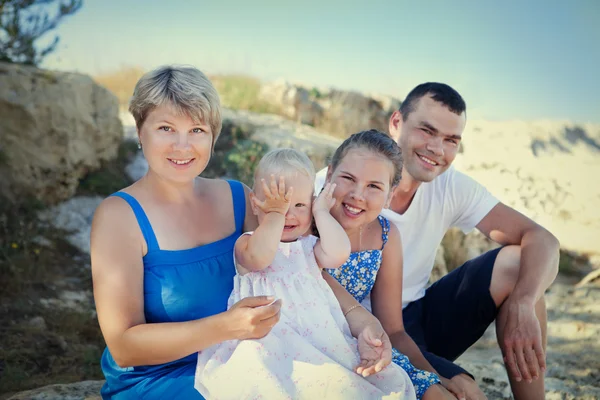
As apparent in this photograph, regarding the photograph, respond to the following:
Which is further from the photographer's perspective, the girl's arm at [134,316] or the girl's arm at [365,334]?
the girl's arm at [365,334]

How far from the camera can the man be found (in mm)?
2891

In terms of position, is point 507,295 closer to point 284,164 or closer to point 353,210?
point 353,210

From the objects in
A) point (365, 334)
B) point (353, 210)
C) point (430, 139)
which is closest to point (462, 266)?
point (430, 139)

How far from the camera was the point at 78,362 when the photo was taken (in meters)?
3.74

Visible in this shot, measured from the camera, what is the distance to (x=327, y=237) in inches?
87.4

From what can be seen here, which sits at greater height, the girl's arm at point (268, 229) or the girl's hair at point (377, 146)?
the girl's hair at point (377, 146)

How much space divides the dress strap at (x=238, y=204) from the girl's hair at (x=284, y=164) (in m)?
0.23

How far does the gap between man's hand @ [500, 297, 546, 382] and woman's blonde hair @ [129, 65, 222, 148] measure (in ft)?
5.76

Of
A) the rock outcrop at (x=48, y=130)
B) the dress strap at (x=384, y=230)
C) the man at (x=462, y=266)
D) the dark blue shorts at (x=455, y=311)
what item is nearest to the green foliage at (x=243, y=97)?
the rock outcrop at (x=48, y=130)

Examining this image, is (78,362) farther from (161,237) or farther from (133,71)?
(133,71)

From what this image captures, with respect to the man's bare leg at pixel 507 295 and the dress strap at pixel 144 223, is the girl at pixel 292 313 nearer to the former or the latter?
the dress strap at pixel 144 223

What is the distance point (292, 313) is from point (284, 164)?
56cm

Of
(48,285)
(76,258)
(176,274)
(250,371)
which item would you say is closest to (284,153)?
(176,274)

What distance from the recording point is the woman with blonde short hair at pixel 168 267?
6.45 ft
